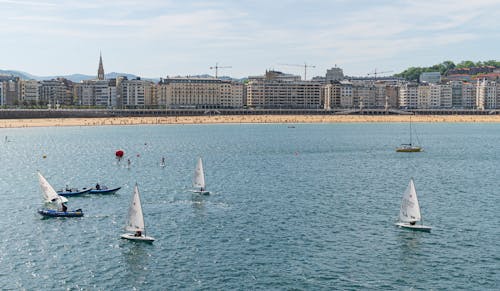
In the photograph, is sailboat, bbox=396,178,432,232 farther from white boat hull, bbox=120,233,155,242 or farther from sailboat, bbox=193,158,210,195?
sailboat, bbox=193,158,210,195

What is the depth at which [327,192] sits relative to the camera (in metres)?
73.1

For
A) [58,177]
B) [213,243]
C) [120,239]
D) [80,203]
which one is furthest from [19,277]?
[58,177]

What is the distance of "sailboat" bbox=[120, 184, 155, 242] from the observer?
49375mm

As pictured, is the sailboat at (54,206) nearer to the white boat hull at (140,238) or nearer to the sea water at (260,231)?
the sea water at (260,231)

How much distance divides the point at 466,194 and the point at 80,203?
43.6m

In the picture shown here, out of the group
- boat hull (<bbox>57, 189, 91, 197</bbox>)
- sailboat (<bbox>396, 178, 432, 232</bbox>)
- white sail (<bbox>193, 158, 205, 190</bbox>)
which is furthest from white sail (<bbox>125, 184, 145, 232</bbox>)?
boat hull (<bbox>57, 189, 91, 197</bbox>)

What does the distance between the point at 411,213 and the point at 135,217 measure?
23.7 m

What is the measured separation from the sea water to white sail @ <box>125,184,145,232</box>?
1.62 meters

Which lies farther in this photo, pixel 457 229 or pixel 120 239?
pixel 457 229

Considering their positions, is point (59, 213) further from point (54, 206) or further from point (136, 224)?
point (136, 224)

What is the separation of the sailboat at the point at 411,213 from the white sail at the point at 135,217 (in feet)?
73.0

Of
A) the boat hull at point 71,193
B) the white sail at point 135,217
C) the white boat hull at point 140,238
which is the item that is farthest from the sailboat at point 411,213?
the boat hull at point 71,193

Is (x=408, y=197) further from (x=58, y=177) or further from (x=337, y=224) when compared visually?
(x=58, y=177)

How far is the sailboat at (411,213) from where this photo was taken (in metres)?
53.2
